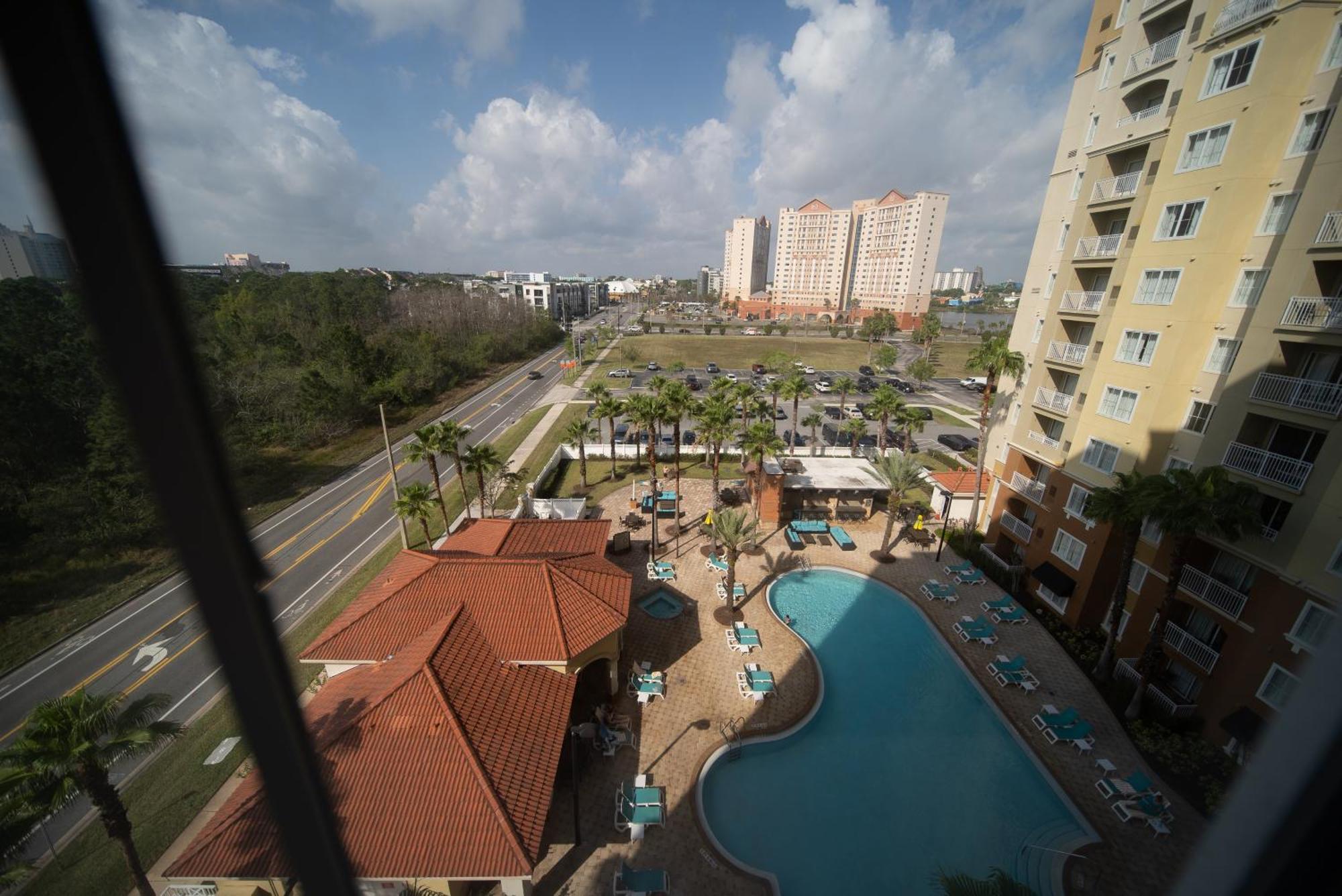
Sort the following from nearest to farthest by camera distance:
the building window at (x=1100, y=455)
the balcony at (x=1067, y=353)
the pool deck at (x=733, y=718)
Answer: the pool deck at (x=733, y=718)
the building window at (x=1100, y=455)
the balcony at (x=1067, y=353)

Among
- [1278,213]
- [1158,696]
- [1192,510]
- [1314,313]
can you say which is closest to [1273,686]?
[1158,696]

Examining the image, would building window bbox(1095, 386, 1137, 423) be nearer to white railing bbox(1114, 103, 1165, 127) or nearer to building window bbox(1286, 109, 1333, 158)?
building window bbox(1286, 109, 1333, 158)

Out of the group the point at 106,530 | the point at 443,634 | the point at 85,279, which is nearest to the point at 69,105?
the point at 85,279

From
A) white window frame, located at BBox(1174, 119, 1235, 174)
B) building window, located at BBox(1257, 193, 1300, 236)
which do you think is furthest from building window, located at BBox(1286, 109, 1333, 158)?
white window frame, located at BBox(1174, 119, 1235, 174)

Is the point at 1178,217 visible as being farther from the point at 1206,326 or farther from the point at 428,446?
the point at 428,446

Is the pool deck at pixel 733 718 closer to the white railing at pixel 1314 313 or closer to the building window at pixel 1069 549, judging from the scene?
the building window at pixel 1069 549

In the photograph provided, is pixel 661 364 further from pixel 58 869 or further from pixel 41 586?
pixel 58 869

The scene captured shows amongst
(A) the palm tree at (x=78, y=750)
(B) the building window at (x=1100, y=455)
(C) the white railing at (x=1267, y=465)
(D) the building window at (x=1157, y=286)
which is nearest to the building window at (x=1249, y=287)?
(D) the building window at (x=1157, y=286)
